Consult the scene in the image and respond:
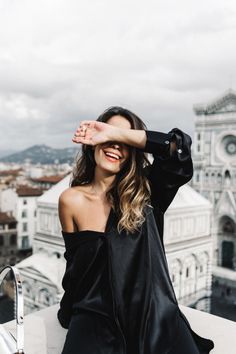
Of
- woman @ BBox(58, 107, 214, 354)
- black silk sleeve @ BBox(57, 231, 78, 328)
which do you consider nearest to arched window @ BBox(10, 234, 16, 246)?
black silk sleeve @ BBox(57, 231, 78, 328)

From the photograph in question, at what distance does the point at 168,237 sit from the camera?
1511 centimetres

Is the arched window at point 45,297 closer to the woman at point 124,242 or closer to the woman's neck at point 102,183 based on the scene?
the woman at point 124,242

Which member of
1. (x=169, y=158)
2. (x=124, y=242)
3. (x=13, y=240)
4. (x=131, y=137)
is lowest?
(x=13, y=240)

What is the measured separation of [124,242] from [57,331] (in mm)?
977

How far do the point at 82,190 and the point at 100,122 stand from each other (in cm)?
43

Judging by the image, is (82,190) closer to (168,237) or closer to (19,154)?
(168,237)

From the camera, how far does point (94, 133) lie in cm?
216

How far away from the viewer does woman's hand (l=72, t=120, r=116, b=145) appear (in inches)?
82.9

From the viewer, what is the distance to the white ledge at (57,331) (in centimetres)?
245

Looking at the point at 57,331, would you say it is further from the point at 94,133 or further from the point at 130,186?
the point at 94,133

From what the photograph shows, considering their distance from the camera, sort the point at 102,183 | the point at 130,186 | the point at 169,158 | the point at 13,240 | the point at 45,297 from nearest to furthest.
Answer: the point at 169,158, the point at 130,186, the point at 102,183, the point at 45,297, the point at 13,240

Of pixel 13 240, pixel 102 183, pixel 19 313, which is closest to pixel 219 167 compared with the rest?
pixel 13 240

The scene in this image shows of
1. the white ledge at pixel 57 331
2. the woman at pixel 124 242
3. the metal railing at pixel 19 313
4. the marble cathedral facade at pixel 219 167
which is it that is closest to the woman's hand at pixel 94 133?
the woman at pixel 124 242

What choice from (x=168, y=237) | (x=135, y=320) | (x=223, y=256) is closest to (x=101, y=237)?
(x=135, y=320)
